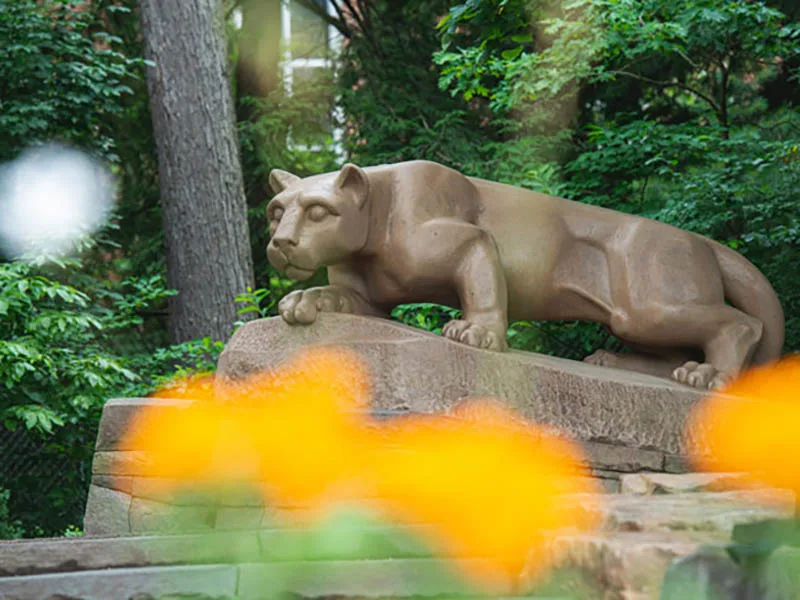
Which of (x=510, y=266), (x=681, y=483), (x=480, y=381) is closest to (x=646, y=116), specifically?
(x=510, y=266)

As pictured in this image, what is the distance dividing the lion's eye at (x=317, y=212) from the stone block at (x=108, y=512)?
4.32 feet

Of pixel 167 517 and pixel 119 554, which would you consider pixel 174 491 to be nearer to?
pixel 167 517

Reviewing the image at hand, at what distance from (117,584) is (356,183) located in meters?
2.03

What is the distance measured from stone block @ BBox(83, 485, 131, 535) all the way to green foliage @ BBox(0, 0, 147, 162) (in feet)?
13.3

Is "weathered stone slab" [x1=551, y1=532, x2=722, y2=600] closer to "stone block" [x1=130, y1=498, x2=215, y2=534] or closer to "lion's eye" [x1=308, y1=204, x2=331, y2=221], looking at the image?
"stone block" [x1=130, y1=498, x2=215, y2=534]

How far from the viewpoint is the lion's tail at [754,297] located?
4.77 metres

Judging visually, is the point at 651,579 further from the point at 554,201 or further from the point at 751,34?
the point at 751,34

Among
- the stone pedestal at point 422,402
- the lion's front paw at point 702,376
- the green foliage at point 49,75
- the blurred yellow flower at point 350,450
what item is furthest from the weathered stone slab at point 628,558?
the green foliage at point 49,75

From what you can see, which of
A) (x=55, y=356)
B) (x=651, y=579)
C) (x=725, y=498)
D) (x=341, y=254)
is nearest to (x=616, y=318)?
(x=341, y=254)

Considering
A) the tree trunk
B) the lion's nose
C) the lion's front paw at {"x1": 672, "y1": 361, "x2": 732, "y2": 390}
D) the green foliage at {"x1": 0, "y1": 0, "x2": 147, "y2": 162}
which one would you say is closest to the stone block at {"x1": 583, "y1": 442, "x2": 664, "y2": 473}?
the lion's front paw at {"x1": 672, "y1": 361, "x2": 732, "y2": 390}

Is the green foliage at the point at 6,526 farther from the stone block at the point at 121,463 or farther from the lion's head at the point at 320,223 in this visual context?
the lion's head at the point at 320,223

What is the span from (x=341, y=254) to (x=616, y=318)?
49.3 inches

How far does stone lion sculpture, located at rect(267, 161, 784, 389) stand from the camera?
13.8ft

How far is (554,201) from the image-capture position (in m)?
4.70
